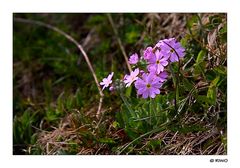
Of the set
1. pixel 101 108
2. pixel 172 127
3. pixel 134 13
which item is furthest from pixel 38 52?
pixel 172 127

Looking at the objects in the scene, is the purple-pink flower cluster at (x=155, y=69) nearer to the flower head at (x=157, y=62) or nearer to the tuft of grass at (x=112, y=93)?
the flower head at (x=157, y=62)

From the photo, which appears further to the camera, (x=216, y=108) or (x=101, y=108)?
(x=101, y=108)

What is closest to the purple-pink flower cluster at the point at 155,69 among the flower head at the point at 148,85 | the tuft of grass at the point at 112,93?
the flower head at the point at 148,85

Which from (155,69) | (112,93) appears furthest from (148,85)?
(112,93)

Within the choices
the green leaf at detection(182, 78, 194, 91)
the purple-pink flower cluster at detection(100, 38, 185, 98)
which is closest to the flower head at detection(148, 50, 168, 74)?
the purple-pink flower cluster at detection(100, 38, 185, 98)

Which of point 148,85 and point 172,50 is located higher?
point 172,50

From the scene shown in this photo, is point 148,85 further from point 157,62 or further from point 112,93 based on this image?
point 112,93
